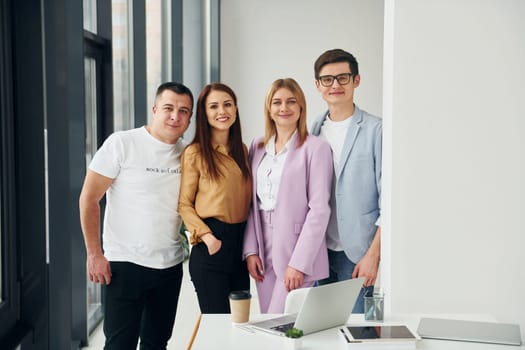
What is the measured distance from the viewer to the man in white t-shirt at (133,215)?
2758 millimetres

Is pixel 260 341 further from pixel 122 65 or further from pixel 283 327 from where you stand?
pixel 122 65

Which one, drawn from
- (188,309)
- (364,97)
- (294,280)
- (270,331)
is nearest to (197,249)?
(294,280)

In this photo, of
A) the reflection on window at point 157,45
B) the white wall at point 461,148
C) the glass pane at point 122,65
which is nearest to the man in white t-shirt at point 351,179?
the white wall at point 461,148

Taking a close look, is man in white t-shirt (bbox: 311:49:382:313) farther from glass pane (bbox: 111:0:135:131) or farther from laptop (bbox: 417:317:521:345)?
glass pane (bbox: 111:0:135:131)

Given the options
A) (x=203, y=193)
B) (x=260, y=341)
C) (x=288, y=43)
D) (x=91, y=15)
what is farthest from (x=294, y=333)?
(x=288, y=43)

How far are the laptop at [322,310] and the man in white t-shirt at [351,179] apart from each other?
0.70 meters

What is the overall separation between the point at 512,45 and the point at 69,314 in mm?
2229

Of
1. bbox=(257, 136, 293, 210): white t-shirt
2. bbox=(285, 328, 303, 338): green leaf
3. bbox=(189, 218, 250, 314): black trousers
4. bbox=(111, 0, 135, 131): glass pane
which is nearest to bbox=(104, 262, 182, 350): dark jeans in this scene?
bbox=(189, 218, 250, 314): black trousers

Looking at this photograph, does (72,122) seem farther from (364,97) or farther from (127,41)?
(364,97)

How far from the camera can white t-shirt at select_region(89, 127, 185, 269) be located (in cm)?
277

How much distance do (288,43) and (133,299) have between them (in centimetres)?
455

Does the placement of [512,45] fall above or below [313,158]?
above

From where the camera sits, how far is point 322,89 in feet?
9.60

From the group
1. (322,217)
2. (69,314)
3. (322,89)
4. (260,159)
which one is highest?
(322,89)
